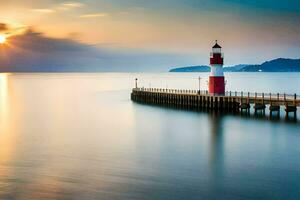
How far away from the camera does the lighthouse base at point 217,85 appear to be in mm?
44812

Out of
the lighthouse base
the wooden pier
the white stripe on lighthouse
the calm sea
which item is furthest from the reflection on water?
the white stripe on lighthouse

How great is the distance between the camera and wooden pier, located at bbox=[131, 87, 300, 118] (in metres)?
39.9

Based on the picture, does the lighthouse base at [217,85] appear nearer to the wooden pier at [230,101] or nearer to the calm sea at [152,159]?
the wooden pier at [230,101]

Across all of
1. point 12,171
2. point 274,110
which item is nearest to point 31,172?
point 12,171

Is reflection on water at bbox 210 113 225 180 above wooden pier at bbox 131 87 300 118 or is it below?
below

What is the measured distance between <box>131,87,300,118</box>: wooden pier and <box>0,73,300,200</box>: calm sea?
10.1 ft

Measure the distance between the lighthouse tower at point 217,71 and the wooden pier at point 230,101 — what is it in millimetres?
896

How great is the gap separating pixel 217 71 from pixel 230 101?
3.42 meters

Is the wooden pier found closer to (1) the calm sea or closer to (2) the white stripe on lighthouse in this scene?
(2) the white stripe on lighthouse

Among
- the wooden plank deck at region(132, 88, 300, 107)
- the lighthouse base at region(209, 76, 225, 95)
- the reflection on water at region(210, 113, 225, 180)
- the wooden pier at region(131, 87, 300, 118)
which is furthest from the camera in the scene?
the lighthouse base at region(209, 76, 225, 95)

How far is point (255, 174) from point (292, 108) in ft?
72.4

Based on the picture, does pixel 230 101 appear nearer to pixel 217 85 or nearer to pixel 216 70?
pixel 217 85

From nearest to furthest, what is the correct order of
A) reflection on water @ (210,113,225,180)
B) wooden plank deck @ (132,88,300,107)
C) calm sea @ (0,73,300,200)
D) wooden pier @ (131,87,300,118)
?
calm sea @ (0,73,300,200) → reflection on water @ (210,113,225,180) → wooden plank deck @ (132,88,300,107) → wooden pier @ (131,87,300,118)

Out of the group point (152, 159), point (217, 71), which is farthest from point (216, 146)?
point (217, 71)
